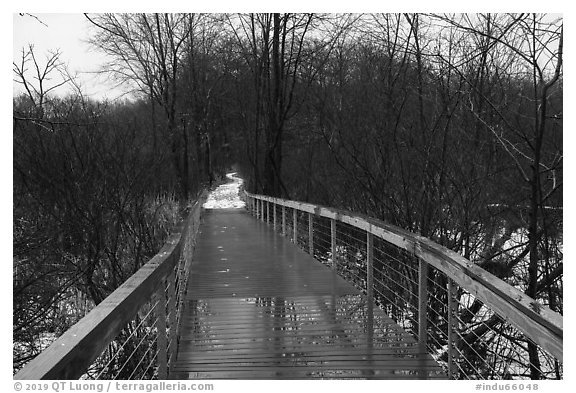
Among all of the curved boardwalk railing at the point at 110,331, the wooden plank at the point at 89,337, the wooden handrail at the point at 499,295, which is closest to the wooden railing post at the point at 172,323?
the curved boardwalk railing at the point at 110,331

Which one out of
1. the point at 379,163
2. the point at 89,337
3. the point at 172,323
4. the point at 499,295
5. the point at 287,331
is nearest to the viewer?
the point at 89,337

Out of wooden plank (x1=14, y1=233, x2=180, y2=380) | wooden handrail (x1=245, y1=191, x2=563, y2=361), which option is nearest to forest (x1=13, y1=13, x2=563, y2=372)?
wooden handrail (x1=245, y1=191, x2=563, y2=361)

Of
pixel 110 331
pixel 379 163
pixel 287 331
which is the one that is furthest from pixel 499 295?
pixel 379 163

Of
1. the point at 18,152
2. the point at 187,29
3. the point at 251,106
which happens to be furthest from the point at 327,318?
the point at 187,29

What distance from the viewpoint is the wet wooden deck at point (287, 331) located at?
12.5ft

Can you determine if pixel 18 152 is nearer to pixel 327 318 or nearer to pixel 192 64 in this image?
pixel 327 318

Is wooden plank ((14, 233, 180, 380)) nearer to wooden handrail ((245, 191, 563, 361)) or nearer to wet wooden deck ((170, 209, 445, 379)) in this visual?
wet wooden deck ((170, 209, 445, 379))

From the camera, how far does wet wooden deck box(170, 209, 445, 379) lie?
3.81 metres

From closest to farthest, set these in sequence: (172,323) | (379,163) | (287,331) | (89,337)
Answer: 1. (89,337)
2. (172,323)
3. (287,331)
4. (379,163)

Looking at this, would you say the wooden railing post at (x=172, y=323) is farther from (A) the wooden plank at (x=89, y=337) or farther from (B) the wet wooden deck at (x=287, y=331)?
(A) the wooden plank at (x=89, y=337)

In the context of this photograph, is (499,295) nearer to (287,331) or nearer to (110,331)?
(110,331)

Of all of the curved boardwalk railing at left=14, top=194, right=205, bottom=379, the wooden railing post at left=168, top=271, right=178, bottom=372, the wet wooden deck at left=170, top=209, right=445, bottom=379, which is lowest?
the wet wooden deck at left=170, top=209, right=445, bottom=379

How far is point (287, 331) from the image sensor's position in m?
4.73
